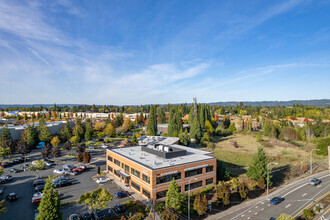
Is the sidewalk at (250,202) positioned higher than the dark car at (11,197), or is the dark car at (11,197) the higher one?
the dark car at (11,197)

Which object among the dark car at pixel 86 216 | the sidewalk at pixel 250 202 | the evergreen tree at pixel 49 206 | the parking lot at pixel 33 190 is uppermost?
the evergreen tree at pixel 49 206

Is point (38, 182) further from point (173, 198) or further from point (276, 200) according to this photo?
point (276, 200)

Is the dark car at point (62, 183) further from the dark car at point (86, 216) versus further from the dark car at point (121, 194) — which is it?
the dark car at point (86, 216)

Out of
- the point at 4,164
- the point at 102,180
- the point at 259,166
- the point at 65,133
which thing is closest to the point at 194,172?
the point at 259,166

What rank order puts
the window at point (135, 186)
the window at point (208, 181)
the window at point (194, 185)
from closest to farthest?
the window at point (194, 185)
the window at point (135, 186)
the window at point (208, 181)

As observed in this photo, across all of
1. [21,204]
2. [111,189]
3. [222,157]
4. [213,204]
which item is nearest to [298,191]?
[213,204]

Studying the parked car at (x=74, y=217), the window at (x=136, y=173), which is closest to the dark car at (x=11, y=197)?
the parked car at (x=74, y=217)
